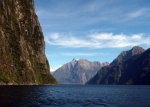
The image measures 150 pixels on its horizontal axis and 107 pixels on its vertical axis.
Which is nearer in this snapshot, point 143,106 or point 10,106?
point 10,106

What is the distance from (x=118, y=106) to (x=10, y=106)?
2964 centimetres

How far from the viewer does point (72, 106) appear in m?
69.1

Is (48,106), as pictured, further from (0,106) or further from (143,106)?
(143,106)

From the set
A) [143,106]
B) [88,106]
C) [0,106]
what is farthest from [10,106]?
[143,106]

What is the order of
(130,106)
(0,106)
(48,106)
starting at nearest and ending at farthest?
1. (0,106)
2. (48,106)
3. (130,106)

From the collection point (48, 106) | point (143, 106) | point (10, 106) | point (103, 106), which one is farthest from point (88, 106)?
point (10, 106)

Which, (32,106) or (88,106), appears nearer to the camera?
(32,106)

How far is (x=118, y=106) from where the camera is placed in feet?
234

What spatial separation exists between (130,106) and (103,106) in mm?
7623

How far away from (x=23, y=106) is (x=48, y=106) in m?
7.27

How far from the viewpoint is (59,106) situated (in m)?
68.2

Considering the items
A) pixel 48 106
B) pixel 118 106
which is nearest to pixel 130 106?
pixel 118 106

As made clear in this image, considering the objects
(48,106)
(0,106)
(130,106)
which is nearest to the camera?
(0,106)

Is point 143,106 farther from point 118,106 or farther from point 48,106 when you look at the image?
point 48,106
